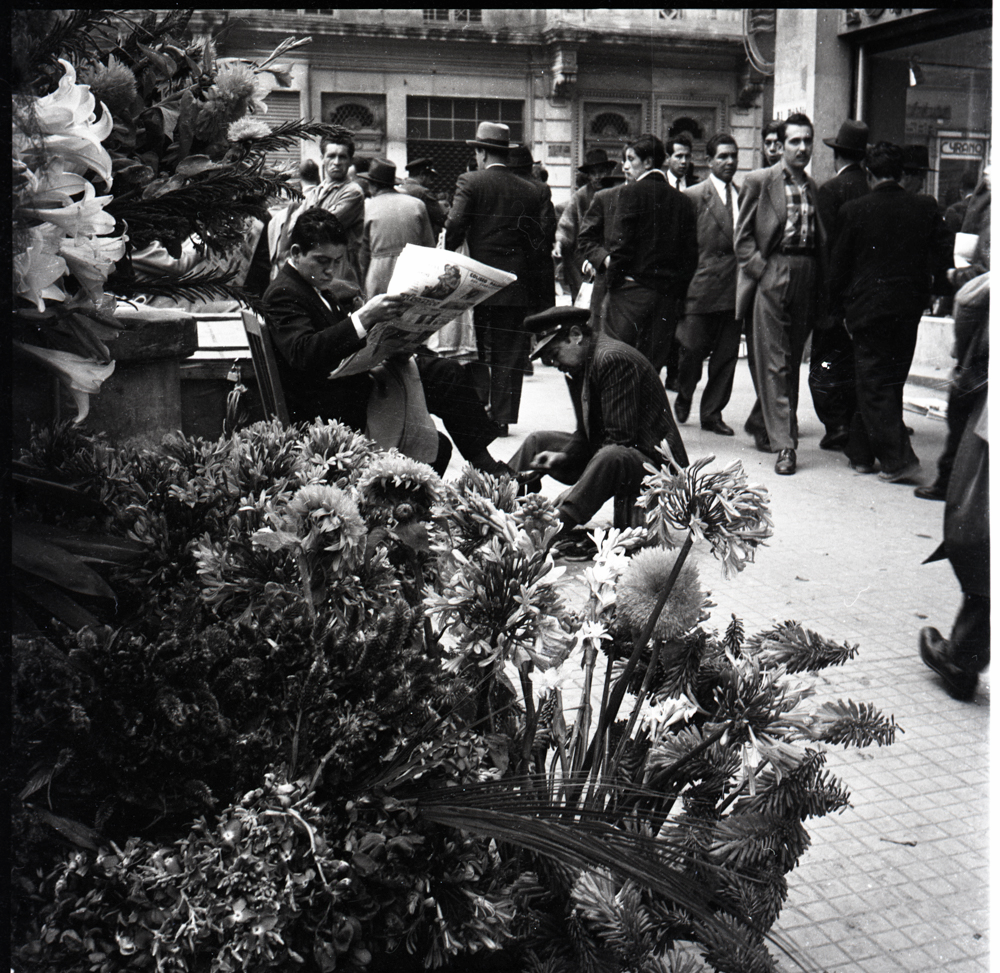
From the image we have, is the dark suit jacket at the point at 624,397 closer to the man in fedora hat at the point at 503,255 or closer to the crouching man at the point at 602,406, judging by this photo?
the crouching man at the point at 602,406

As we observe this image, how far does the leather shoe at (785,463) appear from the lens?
3329 mm

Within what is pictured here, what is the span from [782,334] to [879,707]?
7.67 ft

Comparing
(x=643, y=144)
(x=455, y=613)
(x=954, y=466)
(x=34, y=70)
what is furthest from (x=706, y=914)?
(x=954, y=466)

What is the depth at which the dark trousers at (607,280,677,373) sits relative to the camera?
16.3ft

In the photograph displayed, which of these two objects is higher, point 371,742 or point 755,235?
point 755,235

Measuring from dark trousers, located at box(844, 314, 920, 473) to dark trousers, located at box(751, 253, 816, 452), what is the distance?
55 cm

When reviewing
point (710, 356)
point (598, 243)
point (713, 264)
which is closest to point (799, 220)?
point (713, 264)

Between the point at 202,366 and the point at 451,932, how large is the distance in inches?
131

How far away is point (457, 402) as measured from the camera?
439 cm

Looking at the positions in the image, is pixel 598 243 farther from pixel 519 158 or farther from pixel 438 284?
pixel 519 158

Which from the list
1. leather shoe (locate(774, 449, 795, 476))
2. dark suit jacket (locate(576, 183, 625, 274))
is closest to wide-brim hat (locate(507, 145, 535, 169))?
leather shoe (locate(774, 449, 795, 476))

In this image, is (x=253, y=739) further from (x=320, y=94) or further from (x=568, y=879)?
(x=320, y=94)

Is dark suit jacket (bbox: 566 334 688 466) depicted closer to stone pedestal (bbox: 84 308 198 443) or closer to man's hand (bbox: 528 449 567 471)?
man's hand (bbox: 528 449 567 471)

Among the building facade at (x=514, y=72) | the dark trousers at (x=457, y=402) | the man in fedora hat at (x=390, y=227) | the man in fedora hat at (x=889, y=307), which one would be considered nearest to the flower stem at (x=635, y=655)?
the building facade at (x=514, y=72)
